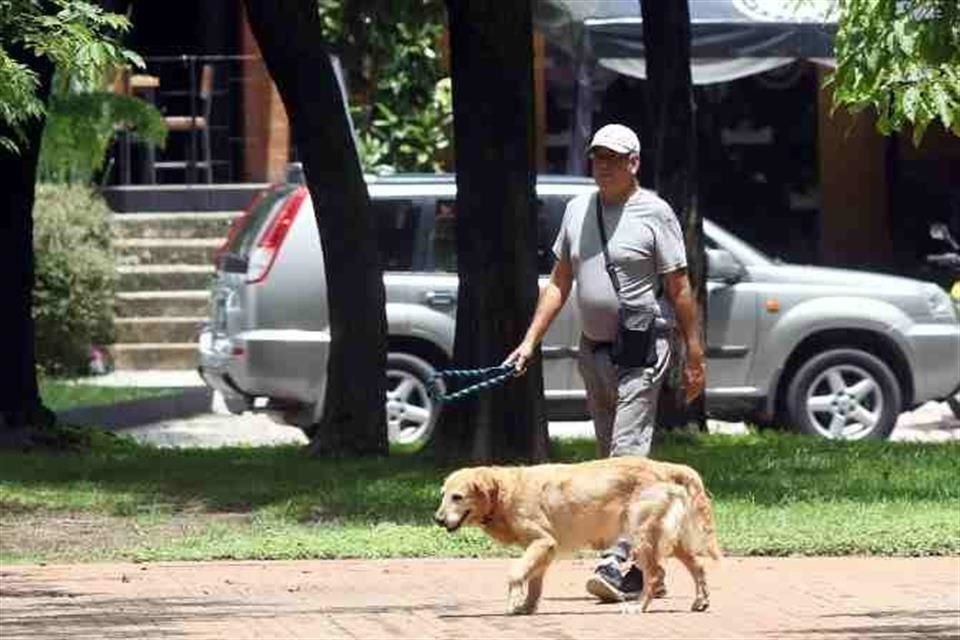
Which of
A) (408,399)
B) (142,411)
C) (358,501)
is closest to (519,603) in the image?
(358,501)

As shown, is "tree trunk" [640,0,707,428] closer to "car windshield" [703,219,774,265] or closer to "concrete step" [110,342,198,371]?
"car windshield" [703,219,774,265]

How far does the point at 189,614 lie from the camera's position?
32.6 ft

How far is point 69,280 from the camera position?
23266 mm

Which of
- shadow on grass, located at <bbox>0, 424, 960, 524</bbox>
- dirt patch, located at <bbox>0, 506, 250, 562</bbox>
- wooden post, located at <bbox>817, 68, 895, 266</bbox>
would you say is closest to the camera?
dirt patch, located at <bbox>0, 506, 250, 562</bbox>

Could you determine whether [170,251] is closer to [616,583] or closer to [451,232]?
[451,232]

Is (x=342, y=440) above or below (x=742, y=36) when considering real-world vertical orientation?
below

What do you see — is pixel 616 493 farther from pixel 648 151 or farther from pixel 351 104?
pixel 351 104

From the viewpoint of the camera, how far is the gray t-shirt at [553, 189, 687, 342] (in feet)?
33.6

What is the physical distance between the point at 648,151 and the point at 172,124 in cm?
941

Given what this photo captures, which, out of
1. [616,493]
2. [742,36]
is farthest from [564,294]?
[742,36]

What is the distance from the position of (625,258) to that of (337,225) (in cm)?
521

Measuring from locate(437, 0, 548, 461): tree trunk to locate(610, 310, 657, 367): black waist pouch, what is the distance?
3626mm

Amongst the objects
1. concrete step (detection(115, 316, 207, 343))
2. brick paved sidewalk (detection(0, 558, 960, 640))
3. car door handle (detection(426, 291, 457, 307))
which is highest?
car door handle (detection(426, 291, 457, 307))

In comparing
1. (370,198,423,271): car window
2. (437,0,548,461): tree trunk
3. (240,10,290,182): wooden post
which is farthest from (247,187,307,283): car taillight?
(240,10,290,182): wooden post
